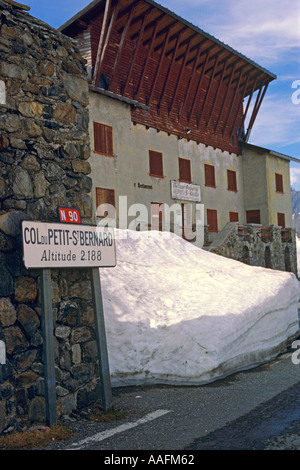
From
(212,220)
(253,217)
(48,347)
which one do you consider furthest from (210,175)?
(48,347)

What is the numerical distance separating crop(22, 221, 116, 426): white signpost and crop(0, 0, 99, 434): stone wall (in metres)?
0.13

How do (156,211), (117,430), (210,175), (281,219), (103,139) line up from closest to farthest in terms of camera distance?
(117,430) < (103,139) < (156,211) < (210,175) < (281,219)

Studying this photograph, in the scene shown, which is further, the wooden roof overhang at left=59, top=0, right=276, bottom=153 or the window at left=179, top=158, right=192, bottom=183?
the window at left=179, top=158, right=192, bottom=183

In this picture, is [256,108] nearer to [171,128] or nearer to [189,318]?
[171,128]

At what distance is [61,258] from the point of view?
606cm

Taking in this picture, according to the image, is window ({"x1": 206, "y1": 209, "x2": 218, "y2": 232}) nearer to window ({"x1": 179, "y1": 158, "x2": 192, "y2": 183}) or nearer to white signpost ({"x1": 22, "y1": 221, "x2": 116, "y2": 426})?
window ({"x1": 179, "y1": 158, "x2": 192, "y2": 183})

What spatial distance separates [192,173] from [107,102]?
798 centimetres

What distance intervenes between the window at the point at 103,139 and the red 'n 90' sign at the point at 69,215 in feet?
52.5

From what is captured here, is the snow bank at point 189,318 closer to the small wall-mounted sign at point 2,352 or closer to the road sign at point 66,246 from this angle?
the road sign at point 66,246

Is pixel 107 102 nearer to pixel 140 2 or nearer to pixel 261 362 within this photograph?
pixel 140 2

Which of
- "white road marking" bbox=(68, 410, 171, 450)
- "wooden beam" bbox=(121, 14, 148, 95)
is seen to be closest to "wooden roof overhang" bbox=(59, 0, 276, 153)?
"wooden beam" bbox=(121, 14, 148, 95)

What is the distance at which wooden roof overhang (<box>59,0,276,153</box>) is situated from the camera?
2391 centimetres

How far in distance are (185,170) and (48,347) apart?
23.4 meters

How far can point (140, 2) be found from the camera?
928 inches
